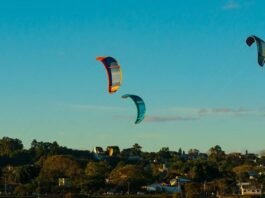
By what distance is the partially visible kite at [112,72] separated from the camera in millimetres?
33438

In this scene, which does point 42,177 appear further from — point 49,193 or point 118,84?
point 118,84

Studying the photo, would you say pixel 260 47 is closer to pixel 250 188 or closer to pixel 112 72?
pixel 112 72

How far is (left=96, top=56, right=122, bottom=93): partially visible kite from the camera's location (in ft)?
110

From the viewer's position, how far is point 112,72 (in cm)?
3403

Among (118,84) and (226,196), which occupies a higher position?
(118,84)

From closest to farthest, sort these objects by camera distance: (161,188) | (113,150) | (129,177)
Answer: (129,177)
(161,188)
(113,150)

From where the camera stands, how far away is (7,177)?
273ft

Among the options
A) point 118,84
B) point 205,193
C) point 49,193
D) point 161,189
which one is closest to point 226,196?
point 205,193

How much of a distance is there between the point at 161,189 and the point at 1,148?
73.1 meters

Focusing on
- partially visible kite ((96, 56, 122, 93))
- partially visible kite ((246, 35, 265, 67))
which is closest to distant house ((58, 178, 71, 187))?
partially visible kite ((96, 56, 122, 93))

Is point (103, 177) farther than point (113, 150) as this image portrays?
No

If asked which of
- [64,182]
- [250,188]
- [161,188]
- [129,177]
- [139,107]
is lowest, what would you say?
[250,188]

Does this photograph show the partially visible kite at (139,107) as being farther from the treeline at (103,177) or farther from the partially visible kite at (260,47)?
the treeline at (103,177)

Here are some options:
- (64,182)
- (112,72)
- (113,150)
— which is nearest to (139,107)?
(112,72)
